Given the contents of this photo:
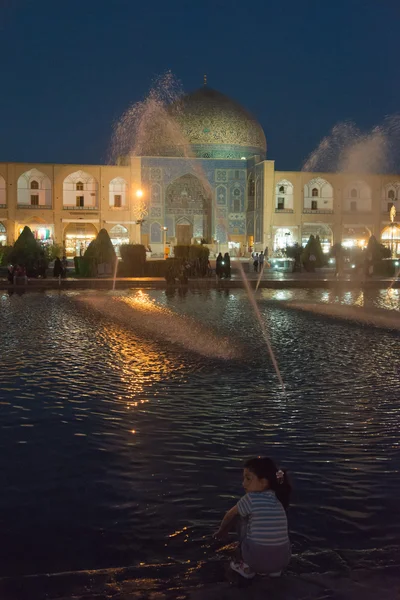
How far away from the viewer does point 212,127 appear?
40.0 meters

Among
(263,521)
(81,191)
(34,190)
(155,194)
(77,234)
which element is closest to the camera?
(263,521)

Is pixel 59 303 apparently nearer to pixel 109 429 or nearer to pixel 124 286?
pixel 124 286

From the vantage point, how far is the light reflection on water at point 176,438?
2834 millimetres

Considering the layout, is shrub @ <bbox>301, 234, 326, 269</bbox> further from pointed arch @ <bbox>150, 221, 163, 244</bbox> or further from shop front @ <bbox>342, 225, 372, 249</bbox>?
shop front @ <bbox>342, 225, 372, 249</bbox>

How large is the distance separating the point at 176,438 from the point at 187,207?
1479 inches

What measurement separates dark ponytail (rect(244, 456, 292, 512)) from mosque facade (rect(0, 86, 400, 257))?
36.5 metres

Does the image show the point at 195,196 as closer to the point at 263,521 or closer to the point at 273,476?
the point at 273,476

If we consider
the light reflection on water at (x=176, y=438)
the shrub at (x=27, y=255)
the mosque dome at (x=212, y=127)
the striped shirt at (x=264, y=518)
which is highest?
the mosque dome at (x=212, y=127)

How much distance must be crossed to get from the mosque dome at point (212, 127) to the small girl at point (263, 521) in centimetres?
3847

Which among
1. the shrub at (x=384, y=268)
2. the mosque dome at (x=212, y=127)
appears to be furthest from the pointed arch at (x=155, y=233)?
the shrub at (x=384, y=268)

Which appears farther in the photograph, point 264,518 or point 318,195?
point 318,195

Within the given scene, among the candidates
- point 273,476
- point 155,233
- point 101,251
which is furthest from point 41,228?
point 273,476

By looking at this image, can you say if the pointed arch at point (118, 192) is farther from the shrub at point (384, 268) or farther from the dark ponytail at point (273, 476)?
the dark ponytail at point (273, 476)

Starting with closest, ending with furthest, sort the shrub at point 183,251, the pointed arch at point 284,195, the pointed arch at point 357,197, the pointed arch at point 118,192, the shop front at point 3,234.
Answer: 1. the shrub at point 183,251
2. the shop front at point 3,234
3. the pointed arch at point 118,192
4. the pointed arch at point 284,195
5. the pointed arch at point 357,197
